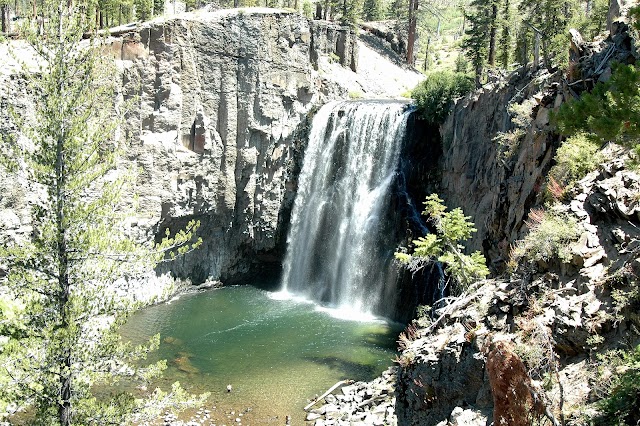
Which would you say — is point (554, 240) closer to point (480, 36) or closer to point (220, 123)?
point (480, 36)

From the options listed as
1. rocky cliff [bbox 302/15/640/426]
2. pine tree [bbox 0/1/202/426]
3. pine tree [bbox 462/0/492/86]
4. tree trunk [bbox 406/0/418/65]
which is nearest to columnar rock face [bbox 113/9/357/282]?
pine tree [bbox 462/0/492/86]

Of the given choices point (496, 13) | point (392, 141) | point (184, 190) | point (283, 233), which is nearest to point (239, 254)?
point (283, 233)

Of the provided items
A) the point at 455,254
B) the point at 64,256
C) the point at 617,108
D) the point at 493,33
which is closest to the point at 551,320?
the point at 617,108

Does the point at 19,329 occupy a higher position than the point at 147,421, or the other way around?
the point at 19,329

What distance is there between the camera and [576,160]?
13.2 meters

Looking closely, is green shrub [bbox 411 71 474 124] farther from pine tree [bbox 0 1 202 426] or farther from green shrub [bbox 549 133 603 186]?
pine tree [bbox 0 1 202 426]

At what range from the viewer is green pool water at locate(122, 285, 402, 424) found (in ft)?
64.1

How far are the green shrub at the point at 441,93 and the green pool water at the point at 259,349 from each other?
11.2m

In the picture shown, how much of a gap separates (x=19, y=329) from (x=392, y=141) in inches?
883

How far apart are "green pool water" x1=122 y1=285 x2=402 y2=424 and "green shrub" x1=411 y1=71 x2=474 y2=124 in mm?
11184

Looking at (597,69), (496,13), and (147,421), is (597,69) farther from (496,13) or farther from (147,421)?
(147,421)

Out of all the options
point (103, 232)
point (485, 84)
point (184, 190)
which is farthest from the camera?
point (184, 190)

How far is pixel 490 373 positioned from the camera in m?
9.02

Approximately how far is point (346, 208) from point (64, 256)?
21331 mm
